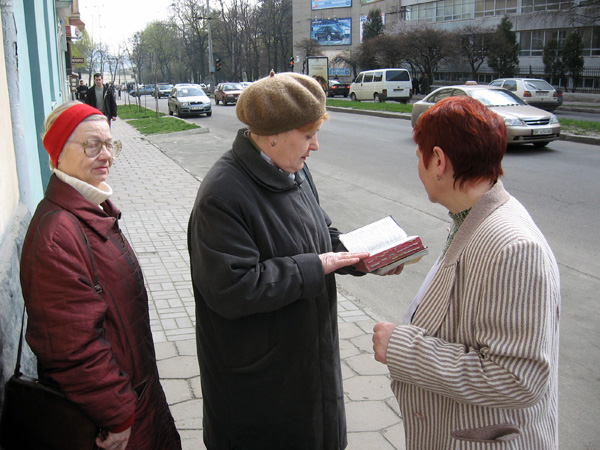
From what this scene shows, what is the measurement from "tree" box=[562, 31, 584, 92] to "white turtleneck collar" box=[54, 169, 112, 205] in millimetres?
43106

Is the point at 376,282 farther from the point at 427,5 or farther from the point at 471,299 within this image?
the point at 427,5

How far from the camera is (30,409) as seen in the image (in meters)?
1.70

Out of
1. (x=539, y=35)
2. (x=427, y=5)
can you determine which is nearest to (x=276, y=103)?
(x=539, y=35)

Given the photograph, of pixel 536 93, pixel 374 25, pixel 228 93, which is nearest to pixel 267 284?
pixel 536 93

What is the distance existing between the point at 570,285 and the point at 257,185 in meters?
4.11

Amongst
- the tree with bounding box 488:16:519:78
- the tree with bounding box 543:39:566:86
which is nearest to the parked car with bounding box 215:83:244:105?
the tree with bounding box 488:16:519:78

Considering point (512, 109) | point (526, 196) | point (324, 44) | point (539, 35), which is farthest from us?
point (324, 44)

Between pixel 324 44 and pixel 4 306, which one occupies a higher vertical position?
pixel 324 44

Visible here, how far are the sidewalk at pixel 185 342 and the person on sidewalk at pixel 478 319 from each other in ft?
4.71

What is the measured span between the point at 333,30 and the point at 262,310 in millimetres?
75879

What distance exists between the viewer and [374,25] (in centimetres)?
6125

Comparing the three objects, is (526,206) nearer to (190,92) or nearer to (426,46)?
(190,92)

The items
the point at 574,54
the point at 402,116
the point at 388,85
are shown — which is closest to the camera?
the point at 402,116

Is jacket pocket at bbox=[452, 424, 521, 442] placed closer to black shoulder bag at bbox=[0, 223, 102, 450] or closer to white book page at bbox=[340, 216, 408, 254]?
white book page at bbox=[340, 216, 408, 254]
